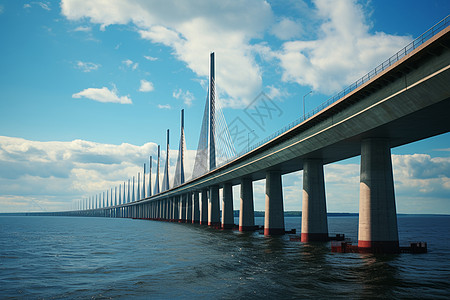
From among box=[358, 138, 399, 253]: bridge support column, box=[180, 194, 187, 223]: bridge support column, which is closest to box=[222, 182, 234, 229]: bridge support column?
box=[180, 194, 187, 223]: bridge support column

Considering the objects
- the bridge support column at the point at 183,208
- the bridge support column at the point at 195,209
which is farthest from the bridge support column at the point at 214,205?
the bridge support column at the point at 183,208

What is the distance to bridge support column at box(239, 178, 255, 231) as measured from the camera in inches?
2940

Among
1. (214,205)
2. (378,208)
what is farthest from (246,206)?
(378,208)

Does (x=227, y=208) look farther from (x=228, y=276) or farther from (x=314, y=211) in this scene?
(x=228, y=276)

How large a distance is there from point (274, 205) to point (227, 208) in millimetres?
24683

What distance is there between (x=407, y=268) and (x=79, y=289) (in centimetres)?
2130

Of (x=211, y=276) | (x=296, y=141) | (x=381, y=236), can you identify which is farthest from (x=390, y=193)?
A: (x=211, y=276)

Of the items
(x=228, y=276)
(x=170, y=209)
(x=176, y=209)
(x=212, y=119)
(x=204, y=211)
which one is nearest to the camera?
(x=228, y=276)

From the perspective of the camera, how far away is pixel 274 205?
62562 millimetres

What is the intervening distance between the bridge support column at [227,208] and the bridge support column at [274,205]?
22425mm

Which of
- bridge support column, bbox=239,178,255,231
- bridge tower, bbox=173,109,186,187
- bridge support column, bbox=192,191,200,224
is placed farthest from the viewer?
bridge tower, bbox=173,109,186,187

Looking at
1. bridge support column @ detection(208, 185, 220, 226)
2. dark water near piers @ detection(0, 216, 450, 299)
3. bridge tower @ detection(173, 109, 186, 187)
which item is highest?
bridge tower @ detection(173, 109, 186, 187)

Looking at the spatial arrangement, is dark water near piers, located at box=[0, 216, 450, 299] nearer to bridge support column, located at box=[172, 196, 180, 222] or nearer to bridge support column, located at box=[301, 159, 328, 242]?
bridge support column, located at box=[301, 159, 328, 242]

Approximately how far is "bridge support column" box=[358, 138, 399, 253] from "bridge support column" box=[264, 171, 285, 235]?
26.9 m
